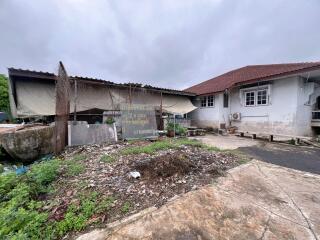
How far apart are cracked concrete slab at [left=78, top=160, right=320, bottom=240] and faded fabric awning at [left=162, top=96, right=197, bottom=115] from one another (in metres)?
8.15

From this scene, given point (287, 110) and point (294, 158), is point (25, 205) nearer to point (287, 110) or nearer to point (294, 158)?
point (294, 158)

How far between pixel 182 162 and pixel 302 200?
2.19 meters

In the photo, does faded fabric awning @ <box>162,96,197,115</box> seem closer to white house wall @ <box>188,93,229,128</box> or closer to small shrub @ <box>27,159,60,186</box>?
white house wall @ <box>188,93,229,128</box>

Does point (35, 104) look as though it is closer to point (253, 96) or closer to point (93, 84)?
point (93, 84)

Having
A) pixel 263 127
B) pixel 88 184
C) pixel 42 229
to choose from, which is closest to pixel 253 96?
pixel 263 127

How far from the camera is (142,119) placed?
7.16 meters

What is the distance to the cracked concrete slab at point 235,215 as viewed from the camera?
1.98 meters

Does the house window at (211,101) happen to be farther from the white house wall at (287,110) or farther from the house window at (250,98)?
the white house wall at (287,110)

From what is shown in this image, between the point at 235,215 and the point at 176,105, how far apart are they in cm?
988

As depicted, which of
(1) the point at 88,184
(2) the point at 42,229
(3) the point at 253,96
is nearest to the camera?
(2) the point at 42,229

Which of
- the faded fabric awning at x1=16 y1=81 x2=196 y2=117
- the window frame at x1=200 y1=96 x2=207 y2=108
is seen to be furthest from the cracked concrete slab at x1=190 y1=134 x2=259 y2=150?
the window frame at x1=200 y1=96 x2=207 y2=108

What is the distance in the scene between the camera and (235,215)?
7.65ft

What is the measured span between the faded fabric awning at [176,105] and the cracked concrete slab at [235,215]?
815cm

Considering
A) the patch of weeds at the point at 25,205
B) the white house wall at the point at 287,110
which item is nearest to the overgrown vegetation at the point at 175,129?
the white house wall at the point at 287,110
